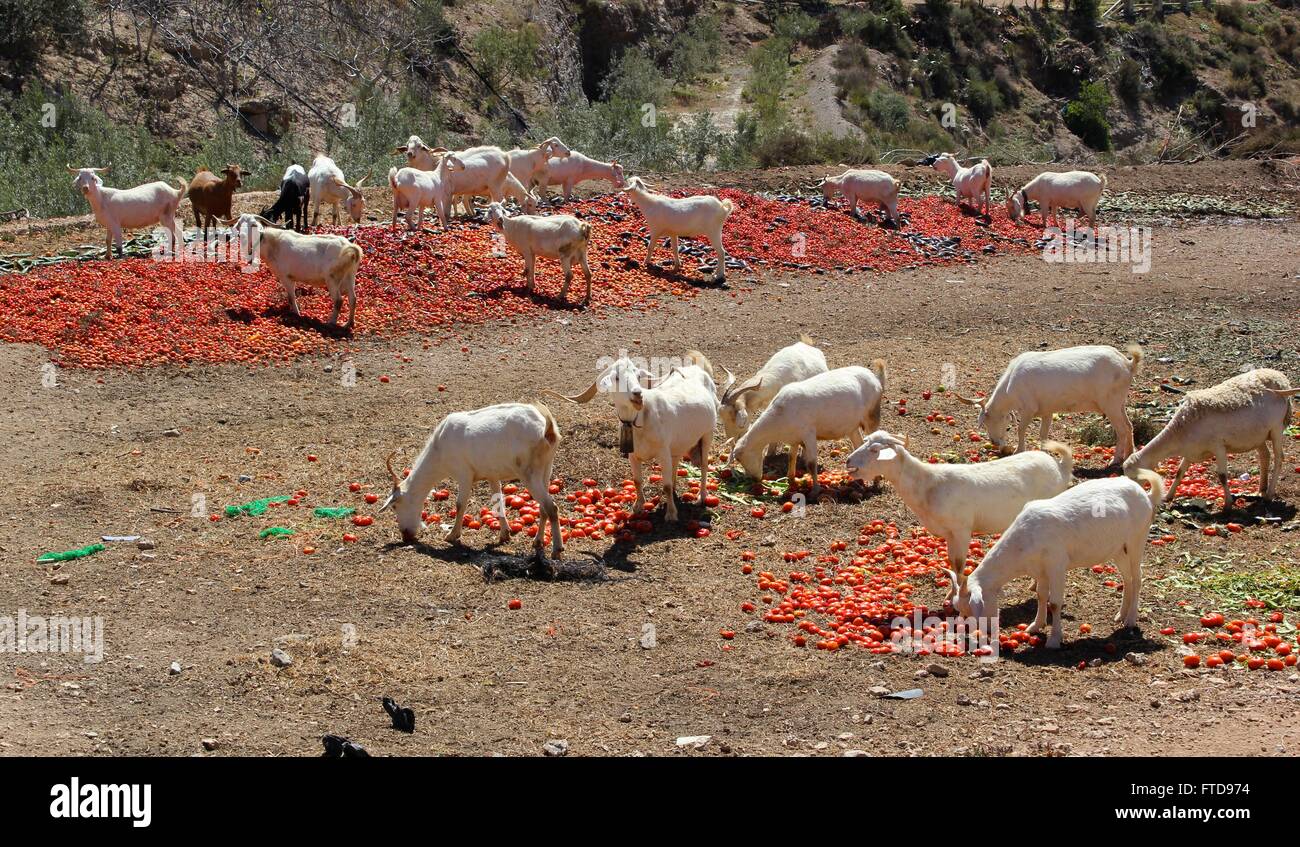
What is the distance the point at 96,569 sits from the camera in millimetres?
11352

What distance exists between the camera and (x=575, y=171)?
27.4 metres

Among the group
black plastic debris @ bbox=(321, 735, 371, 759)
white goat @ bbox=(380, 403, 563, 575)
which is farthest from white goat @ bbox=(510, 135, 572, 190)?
black plastic debris @ bbox=(321, 735, 371, 759)

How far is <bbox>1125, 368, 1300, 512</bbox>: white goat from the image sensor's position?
42.8ft

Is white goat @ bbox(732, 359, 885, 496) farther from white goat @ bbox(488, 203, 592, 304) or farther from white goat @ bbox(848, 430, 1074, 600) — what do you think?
white goat @ bbox(488, 203, 592, 304)

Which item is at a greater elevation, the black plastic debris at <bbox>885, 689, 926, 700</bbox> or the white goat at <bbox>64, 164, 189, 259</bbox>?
the white goat at <bbox>64, 164, 189, 259</bbox>

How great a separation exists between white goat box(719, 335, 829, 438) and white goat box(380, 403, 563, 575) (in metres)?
3.05

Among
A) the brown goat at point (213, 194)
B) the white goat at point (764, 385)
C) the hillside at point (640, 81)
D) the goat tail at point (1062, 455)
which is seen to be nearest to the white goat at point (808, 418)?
the white goat at point (764, 385)

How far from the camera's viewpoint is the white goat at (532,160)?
2642 centimetres

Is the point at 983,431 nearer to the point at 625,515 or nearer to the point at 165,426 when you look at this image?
the point at 625,515

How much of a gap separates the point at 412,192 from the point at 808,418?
1176 cm

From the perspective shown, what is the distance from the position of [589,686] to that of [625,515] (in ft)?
12.3

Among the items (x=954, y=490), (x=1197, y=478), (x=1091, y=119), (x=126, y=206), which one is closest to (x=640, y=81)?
(x=1091, y=119)

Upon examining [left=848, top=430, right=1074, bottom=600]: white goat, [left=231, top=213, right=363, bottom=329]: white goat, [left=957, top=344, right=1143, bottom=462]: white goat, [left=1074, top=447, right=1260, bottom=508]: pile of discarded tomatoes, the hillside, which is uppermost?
the hillside

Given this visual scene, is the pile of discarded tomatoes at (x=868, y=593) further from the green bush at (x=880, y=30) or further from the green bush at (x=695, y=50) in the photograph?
the green bush at (x=880, y=30)
